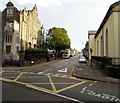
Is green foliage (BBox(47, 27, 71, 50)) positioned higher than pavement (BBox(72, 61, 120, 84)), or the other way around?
green foliage (BBox(47, 27, 71, 50))

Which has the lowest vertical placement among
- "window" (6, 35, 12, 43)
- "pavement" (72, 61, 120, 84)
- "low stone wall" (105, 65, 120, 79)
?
"pavement" (72, 61, 120, 84)

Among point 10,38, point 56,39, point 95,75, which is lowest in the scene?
point 95,75

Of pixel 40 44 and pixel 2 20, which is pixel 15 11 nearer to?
pixel 2 20

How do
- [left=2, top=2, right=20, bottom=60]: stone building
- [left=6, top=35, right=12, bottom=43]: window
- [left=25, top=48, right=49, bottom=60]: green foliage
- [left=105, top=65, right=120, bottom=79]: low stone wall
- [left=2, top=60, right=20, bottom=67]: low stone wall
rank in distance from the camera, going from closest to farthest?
[left=105, top=65, right=120, bottom=79]: low stone wall < [left=2, top=60, right=20, bottom=67]: low stone wall < [left=25, top=48, right=49, bottom=60]: green foliage < [left=2, top=2, right=20, bottom=60]: stone building < [left=6, top=35, right=12, bottom=43]: window

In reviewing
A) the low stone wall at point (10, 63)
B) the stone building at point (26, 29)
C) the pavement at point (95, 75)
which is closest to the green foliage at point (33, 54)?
the stone building at point (26, 29)

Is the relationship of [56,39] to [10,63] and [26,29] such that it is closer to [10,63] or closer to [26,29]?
[26,29]

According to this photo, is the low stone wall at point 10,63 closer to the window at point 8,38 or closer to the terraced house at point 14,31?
the terraced house at point 14,31

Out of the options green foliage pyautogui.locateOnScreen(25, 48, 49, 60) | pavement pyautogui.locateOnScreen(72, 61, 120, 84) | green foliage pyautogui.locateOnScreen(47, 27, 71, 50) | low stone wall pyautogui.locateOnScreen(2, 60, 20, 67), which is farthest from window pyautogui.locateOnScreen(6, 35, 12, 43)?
green foliage pyautogui.locateOnScreen(47, 27, 71, 50)

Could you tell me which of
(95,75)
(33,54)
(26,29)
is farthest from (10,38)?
(95,75)

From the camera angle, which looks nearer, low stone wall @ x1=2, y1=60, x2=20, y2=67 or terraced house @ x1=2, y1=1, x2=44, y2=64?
low stone wall @ x1=2, y1=60, x2=20, y2=67

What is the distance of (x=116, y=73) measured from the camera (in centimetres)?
2314

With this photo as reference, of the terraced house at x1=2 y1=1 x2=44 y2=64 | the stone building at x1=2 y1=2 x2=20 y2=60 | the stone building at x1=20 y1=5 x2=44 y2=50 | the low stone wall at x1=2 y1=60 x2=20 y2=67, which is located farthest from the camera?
the stone building at x1=20 y1=5 x2=44 y2=50

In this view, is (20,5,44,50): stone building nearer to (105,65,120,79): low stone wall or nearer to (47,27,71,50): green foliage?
(47,27,71,50): green foliage

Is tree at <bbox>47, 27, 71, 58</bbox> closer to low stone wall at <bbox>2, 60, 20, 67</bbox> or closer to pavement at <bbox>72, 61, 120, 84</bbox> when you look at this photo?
low stone wall at <bbox>2, 60, 20, 67</bbox>
